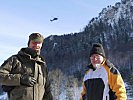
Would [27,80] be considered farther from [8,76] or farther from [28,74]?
[8,76]

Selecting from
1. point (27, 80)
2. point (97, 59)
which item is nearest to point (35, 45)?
point (27, 80)

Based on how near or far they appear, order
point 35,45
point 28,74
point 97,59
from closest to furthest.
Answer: point 28,74 < point 35,45 < point 97,59

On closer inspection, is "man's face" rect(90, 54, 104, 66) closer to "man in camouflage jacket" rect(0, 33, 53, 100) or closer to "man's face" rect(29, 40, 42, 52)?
"man in camouflage jacket" rect(0, 33, 53, 100)

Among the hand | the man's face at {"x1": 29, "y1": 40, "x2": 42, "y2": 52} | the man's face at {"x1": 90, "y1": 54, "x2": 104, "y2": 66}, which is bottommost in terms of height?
the hand

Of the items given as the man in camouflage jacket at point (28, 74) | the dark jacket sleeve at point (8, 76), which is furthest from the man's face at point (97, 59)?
the dark jacket sleeve at point (8, 76)

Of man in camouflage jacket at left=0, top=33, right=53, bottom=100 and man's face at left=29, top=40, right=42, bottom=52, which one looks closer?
man in camouflage jacket at left=0, top=33, right=53, bottom=100

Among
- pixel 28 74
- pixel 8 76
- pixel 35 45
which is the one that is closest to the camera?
pixel 8 76

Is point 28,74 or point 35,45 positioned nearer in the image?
point 28,74

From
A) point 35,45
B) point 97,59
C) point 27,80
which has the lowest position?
point 27,80

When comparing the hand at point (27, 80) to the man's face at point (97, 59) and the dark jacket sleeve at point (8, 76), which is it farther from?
the man's face at point (97, 59)

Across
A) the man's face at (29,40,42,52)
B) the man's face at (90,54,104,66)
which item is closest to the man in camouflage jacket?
the man's face at (29,40,42,52)

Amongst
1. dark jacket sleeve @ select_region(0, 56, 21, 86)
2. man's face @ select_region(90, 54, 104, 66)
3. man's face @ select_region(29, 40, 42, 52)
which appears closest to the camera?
dark jacket sleeve @ select_region(0, 56, 21, 86)

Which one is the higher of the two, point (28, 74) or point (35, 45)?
point (35, 45)

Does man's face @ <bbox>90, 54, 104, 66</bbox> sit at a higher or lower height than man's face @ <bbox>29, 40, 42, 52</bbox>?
lower
